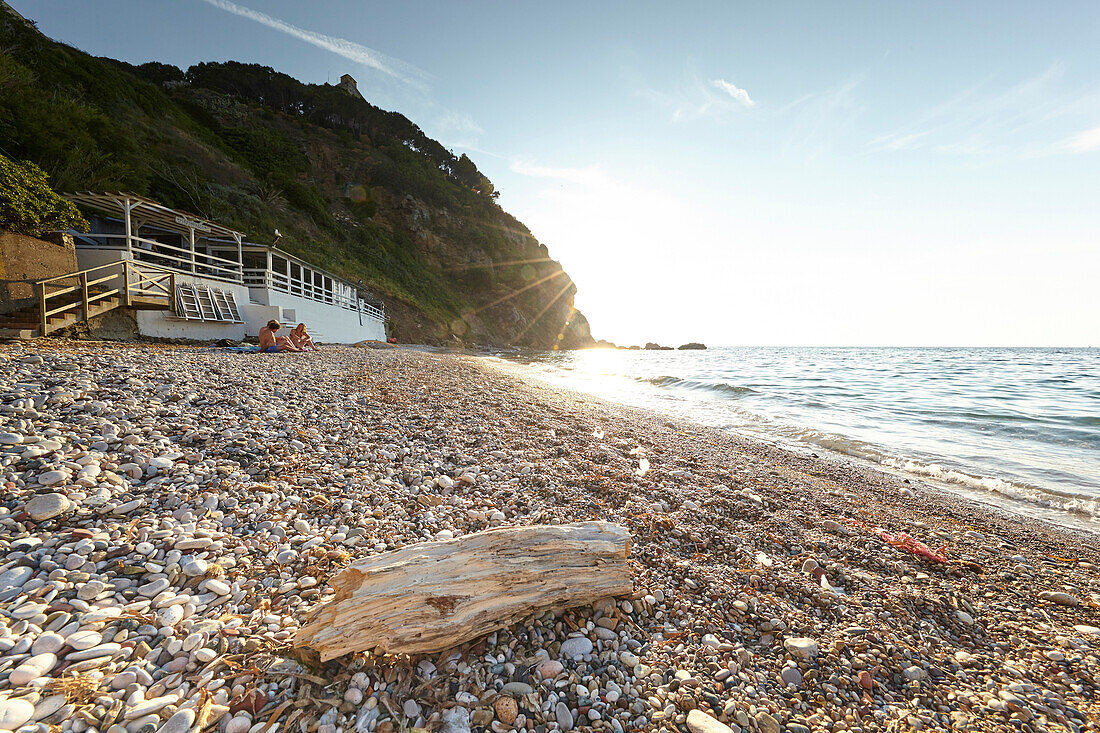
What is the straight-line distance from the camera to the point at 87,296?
10797 millimetres

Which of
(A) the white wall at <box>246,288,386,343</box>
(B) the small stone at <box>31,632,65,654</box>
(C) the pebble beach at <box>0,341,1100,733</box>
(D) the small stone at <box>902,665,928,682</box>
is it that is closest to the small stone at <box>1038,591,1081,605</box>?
(C) the pebble beach at <box>0,341,1100,733</box>

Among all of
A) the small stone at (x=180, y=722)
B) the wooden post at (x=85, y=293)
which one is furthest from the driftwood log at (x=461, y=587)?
the wooden post at (x=85, y=293)

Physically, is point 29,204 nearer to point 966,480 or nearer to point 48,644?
point 48,644

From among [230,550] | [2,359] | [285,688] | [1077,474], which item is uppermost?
[2,359]

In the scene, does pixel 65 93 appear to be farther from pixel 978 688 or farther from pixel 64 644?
pixel 978 688

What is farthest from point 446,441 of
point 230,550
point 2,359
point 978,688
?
point 2,359

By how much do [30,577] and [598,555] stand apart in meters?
3.46

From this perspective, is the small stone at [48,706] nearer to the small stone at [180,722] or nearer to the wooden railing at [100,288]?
the small stone at [180,722]

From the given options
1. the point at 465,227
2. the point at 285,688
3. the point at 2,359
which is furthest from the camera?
the point at 465,227

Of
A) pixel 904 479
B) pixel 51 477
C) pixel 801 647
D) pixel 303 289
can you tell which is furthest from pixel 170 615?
pixel 303 289

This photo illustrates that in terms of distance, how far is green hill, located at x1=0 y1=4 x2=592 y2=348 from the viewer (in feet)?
74.4

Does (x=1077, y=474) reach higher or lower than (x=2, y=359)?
lower

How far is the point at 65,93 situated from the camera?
84.4ft

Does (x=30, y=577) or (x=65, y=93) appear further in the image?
(x=65, y=93)
